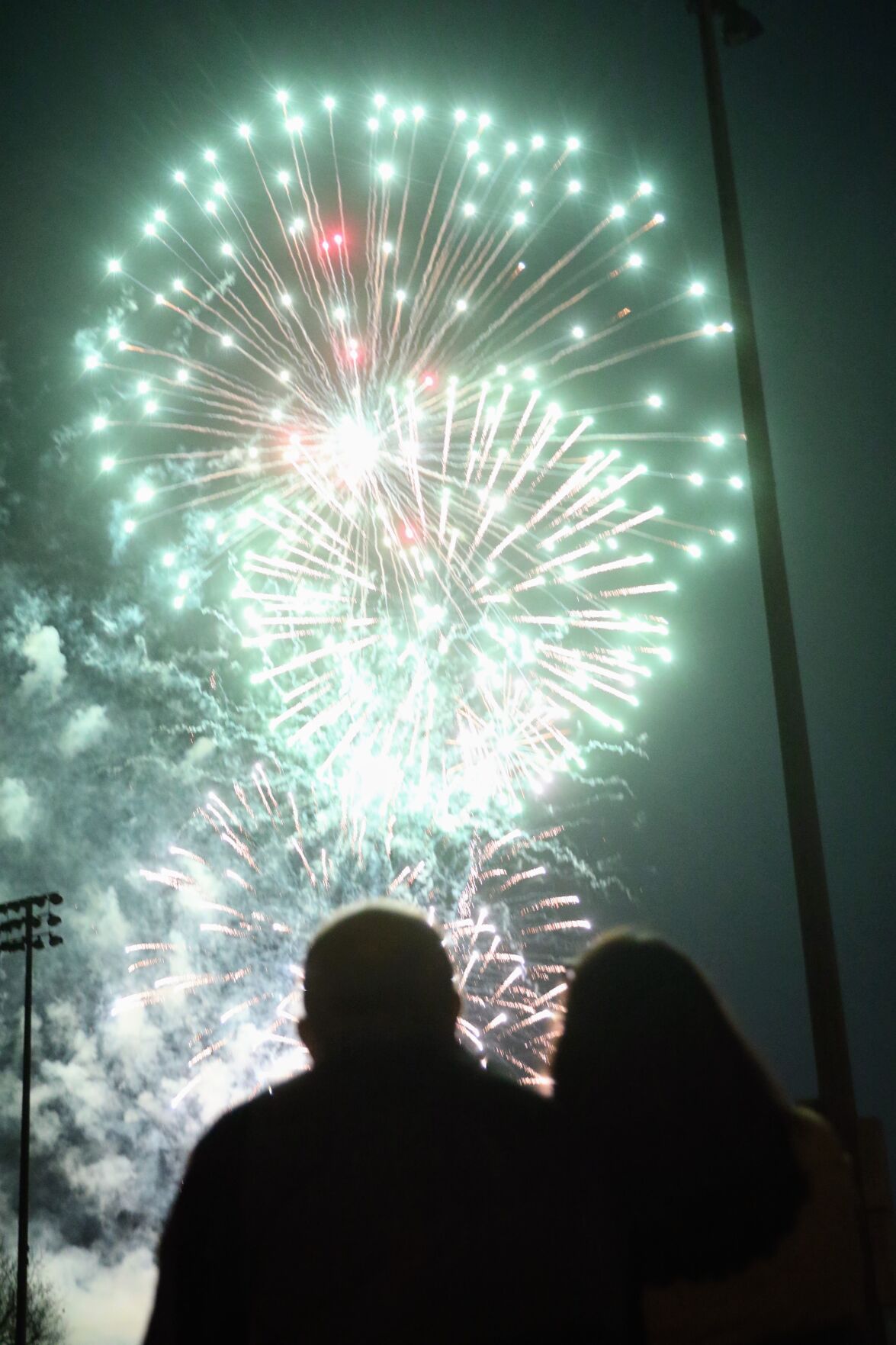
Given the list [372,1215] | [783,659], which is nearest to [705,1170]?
[372,1215]

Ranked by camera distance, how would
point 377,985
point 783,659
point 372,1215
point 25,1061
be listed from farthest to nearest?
1. point 25,1061
2. point 783,659
3. point 377,985
4. point 372,1215

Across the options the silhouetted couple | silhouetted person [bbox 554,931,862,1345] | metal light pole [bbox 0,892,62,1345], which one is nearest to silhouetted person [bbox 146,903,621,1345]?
the silhouetted couple

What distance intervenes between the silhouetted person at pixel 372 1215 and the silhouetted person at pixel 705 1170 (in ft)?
0.76

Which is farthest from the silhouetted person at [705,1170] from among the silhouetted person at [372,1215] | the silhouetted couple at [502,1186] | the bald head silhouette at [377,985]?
the bald head silhouette at [377,985]

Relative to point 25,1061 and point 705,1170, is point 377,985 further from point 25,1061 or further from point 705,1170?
point 25,1061

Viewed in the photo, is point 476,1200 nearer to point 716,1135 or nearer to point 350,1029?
point 350,1029

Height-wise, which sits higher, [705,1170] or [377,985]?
[377,985]

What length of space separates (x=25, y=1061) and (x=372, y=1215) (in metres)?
22.3

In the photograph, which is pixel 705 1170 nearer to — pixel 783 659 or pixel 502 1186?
pixel 502 1186

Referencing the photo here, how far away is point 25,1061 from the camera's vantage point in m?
21.9

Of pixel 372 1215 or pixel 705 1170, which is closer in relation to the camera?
pixel 372 1215

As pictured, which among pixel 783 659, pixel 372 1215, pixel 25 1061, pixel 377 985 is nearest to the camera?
pixel 372 1215

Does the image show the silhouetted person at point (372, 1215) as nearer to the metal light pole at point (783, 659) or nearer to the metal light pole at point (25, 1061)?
the metal light pole at point (783, 659)

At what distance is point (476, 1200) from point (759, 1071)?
35.8 inches
